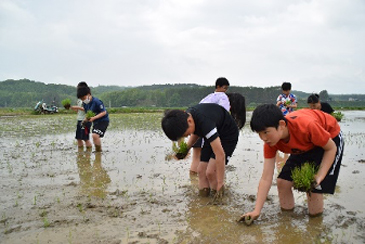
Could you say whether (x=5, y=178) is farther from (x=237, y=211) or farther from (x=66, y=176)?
(x=237, y=211)

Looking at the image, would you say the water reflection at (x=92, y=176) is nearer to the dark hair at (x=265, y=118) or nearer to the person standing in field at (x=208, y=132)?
the person standing in field at (x=208, y=132)

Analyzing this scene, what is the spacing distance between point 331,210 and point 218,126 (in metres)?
1.67

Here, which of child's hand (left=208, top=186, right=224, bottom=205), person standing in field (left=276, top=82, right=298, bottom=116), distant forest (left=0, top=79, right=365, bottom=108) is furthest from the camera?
distant forest (left=0, top=79, right=365, bottom=108)

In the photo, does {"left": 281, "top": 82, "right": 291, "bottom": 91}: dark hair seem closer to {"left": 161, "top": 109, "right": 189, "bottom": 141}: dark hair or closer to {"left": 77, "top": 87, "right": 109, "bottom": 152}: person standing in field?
{"left": 77, "top": 87, "right": 109, "bottom": 152}: person standing in field

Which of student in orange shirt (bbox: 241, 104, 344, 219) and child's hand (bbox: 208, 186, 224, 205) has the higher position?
student in orange shirt (bbox: 241, 104, 344, 219)

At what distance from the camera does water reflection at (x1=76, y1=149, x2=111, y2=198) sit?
4.46 m

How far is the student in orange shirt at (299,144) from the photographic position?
275 centimetres

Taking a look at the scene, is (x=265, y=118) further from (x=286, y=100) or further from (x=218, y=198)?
(x=286, y=100)

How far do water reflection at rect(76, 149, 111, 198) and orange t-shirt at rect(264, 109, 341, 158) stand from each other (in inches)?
102

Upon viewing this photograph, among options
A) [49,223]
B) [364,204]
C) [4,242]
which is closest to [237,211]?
[364,204]

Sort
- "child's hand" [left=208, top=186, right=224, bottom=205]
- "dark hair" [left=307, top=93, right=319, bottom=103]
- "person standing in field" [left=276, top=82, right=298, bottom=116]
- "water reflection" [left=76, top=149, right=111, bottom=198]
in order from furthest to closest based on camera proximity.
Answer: "person standing in field" [left=276, top=82, right=298, bottom=116]
"dark hair" [left=307, top=93, right=319, bottom=103]
"water reflection" [left=76, top=149, right=111, bottom=198]
"child's hand" [left=208, top=186, right=224, bottom=205]

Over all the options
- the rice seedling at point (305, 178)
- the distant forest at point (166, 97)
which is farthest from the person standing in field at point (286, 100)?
the distant forest at point (166, 97)

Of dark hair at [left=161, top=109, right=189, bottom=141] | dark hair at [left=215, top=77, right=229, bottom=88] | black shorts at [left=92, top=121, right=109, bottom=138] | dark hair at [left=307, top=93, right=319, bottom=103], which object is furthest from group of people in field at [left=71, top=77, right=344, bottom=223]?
black shorts at [left=92, top=121, right=109, bottom=138]

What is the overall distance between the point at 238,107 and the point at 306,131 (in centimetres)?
229
